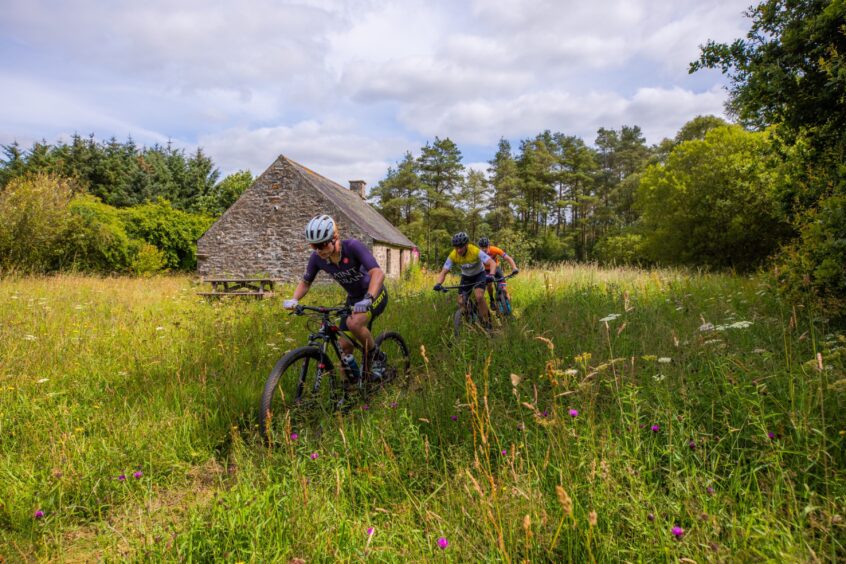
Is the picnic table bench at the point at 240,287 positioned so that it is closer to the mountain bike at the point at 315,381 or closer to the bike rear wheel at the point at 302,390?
the mountain bike at the point at 315,381

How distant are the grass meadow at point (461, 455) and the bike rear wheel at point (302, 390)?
0.22 m

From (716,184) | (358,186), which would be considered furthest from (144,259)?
(716,184)

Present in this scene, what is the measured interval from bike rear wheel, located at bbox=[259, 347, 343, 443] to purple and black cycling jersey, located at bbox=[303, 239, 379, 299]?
3.23 feet

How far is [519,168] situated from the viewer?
46.7 meters

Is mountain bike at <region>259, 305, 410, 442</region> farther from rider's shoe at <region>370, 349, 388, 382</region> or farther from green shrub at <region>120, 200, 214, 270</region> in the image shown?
green shrub at <region>120, 200, 214, 270</region>

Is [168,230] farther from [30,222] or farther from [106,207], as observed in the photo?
[30,222]

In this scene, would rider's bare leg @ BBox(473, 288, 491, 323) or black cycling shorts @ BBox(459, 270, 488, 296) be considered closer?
rider's bare leg @ BBox(473, 288, 491, 323)

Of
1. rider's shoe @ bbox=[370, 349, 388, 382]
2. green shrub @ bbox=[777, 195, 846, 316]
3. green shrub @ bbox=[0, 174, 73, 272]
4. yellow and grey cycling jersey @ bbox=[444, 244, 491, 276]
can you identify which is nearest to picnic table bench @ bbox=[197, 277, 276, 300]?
yellow and grey cycling jersey @ bbox=[444, 244, 491, 276]

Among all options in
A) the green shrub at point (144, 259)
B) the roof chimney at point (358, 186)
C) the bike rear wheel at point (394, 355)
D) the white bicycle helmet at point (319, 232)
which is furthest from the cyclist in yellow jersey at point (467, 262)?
the roof chimney at point (358, 186)

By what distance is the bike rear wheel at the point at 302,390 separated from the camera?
3463mm

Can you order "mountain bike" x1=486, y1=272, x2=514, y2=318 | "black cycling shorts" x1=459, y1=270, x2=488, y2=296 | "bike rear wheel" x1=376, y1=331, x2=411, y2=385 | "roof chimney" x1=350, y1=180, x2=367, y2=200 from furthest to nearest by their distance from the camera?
"roof chimney" x1=350, y1=180, x2=367, y2=200
"mountain bike" x1=486, y1=272, x2=514, y2=318
"black cycling shorts" x1=459, y1=270, x2=488, y2=296
"bike rear wheel" x1=376, y1=331, x2=411, y2=385

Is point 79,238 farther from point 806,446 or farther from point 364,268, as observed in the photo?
point 806,446

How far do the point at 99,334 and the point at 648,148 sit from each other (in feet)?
172

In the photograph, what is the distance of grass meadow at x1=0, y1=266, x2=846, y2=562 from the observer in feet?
6.12
